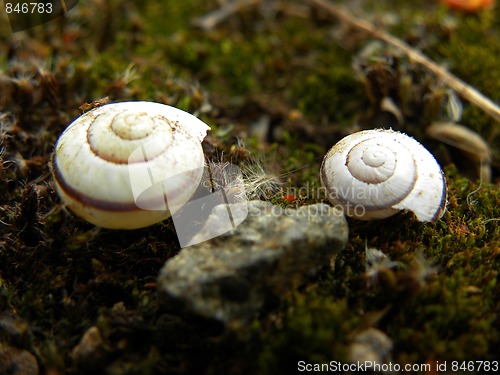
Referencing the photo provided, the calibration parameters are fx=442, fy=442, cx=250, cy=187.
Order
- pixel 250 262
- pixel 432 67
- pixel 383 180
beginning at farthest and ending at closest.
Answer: pixel 432 67 → pixel 383 180 → pixel 250 262

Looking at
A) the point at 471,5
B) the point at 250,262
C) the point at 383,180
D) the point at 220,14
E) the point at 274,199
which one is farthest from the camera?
the point at 220,14

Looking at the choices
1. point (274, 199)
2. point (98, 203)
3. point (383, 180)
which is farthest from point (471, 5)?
point (98, 203)

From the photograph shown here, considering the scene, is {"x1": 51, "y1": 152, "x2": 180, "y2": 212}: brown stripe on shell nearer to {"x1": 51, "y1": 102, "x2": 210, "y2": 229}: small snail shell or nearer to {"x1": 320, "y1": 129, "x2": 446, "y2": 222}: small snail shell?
{"x1": 51, "y1": 102, "x2": 210, "y2": 229}: small snail shell

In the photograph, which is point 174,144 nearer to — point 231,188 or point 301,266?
point 231,188

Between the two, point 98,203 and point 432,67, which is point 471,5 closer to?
point 432,67

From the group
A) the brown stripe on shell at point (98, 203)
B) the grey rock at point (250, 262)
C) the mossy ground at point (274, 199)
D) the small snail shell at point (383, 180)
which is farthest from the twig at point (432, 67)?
the brown stripe on shell at point (98, 203)

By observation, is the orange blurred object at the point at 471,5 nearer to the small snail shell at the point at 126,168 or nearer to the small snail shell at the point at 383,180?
the small snail shell at the point at 383,180

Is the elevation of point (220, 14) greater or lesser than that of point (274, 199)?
greater
